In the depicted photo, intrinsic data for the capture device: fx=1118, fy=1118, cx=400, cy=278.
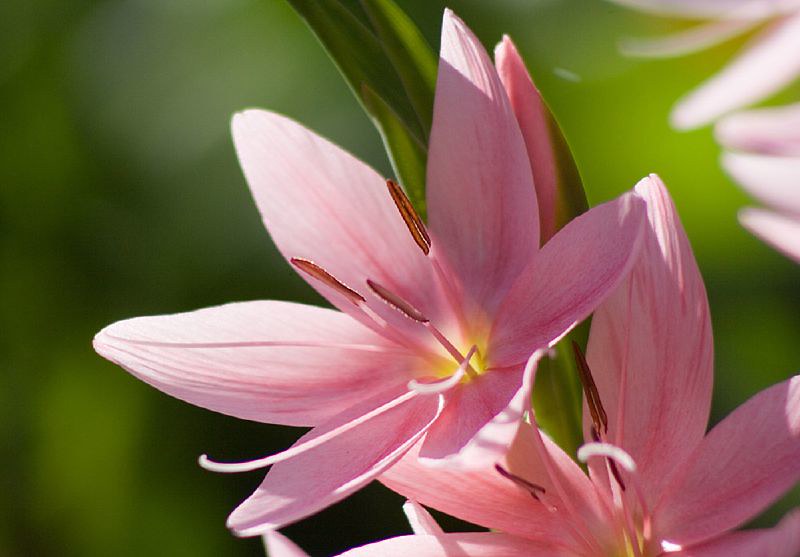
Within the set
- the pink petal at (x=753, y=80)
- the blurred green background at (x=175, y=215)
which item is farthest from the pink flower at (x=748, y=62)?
the blurred green background at (x=175, y=215)

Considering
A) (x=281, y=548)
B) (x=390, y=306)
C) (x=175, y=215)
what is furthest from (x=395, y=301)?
(x=175, y=215)

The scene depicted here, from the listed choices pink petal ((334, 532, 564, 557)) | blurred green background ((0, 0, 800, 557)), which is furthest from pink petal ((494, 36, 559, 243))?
blurred green background ((0, 0, 800, 557))

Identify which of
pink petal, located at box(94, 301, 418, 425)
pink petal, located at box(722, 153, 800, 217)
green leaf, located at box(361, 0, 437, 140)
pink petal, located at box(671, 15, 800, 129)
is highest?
green leaf, located at box(361, 0, 437, 140)

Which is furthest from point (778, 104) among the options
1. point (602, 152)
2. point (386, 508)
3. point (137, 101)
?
point (137, 101)

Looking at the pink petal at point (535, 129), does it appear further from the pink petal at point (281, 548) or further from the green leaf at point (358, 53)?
the pink petal at point (281, 548)

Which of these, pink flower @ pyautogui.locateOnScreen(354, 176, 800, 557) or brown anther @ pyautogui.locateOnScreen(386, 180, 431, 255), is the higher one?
brown anther @ pyautogui.locateOnScreen(386, 180, 431, 255)

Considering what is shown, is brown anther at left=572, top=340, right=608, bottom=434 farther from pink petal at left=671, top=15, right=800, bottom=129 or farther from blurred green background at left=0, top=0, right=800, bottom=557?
blurred green background at left=0, top=0, right=800, bottom=557
